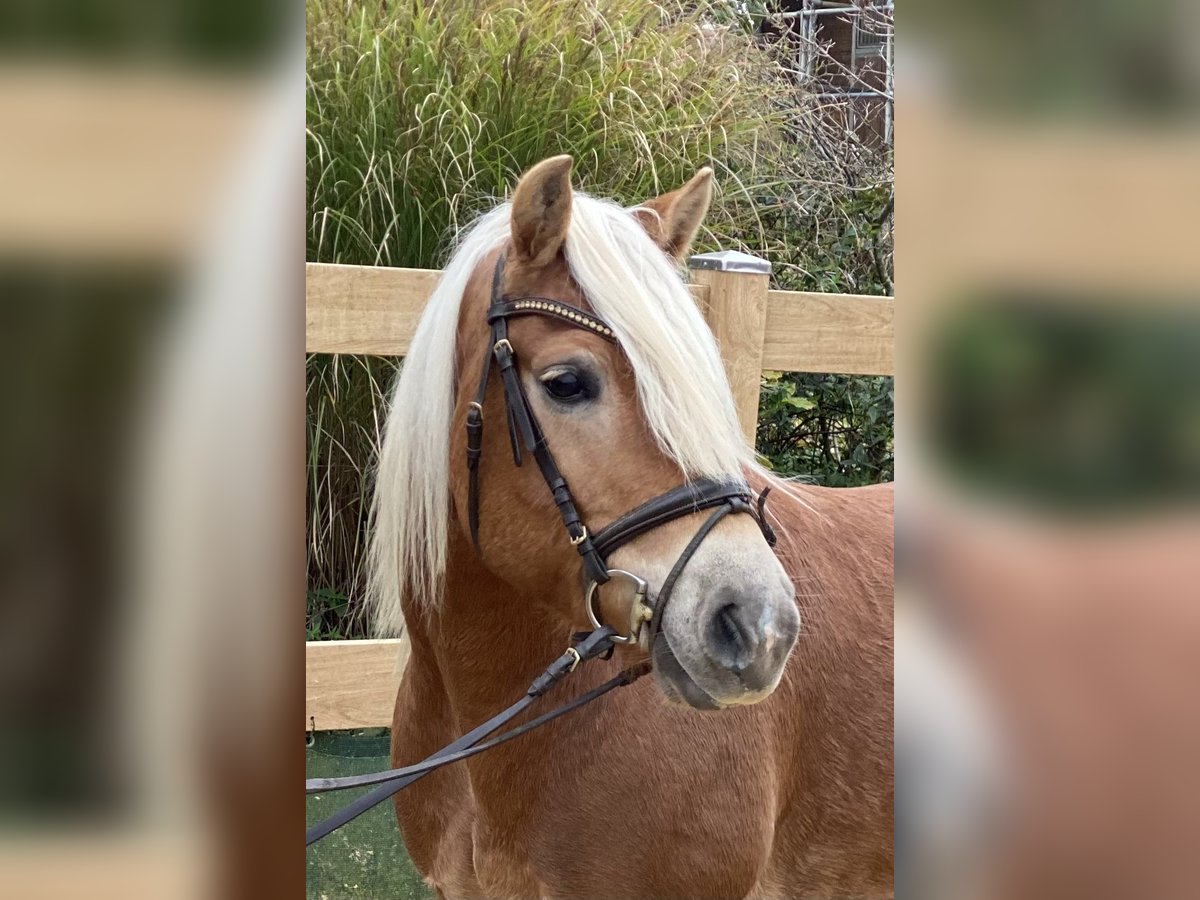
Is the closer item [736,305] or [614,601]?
[614,601]

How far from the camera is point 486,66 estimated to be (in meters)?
1.28

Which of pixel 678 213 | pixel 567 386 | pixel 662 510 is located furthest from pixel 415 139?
pixel 662 510

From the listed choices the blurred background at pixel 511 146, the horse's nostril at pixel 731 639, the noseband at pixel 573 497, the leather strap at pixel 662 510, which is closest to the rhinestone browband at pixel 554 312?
the noseband at pixel 573 497

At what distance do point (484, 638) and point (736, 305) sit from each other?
66cm

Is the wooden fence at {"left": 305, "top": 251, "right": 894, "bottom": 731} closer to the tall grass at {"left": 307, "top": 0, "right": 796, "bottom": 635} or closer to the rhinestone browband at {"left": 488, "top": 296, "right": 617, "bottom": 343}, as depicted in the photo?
the tall grass at {"left": 307, "top": 0, "right": 796, "bottom": 635}

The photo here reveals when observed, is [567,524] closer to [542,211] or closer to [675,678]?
[675,678]

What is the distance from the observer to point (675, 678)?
2.63 ft

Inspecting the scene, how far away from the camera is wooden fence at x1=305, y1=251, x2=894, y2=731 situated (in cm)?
115

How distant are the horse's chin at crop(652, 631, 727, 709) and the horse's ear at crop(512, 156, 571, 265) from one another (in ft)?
1.20
